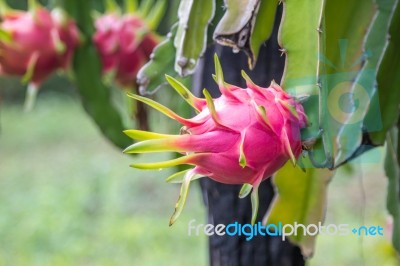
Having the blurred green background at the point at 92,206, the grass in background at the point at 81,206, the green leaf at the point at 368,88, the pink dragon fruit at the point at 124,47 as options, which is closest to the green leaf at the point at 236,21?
the green leaf at the point at 368,88

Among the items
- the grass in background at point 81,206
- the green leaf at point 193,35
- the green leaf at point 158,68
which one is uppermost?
the green leaf at point 193,35

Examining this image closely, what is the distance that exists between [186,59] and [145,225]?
86.0 inches

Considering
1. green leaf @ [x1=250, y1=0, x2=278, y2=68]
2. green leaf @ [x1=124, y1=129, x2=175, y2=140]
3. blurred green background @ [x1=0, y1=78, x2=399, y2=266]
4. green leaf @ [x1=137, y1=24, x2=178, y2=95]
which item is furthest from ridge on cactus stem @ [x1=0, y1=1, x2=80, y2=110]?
green leaf @ [x1=124, y1=129, x2=175, y2=140]

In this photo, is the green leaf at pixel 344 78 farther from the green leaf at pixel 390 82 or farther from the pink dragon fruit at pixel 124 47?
the pink dragon fruit at pixel 124 47

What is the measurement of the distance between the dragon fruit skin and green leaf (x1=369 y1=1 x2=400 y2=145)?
29.7 inches

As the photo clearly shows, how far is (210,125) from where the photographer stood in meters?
0.61

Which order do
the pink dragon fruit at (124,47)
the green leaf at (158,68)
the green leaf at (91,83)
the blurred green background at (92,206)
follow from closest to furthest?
the green leaf at (158,68) < the green leaf at (91,83) < the pink dragon fruit at (124,47) < the blurred green background at (92,206)

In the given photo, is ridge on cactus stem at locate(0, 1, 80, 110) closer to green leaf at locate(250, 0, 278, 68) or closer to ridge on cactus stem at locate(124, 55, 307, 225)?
green leaf at locate(250, 0, 278, 68)

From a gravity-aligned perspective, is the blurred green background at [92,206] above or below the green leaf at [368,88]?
below

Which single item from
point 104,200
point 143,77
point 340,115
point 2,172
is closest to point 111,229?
point 104,200

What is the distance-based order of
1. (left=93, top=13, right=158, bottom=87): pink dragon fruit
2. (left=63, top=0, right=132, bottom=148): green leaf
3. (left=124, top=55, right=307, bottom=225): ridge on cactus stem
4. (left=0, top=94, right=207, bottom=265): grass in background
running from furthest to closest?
(left=0, top=94, right=207, bottom=265): grass in background → (left=93, top=13, right=158, bottom=87): pink dragon fruit → (left=63, top=0, right=132, bottom=148): green leaf → (left=124, top=55, right=307, bottom=225): ridge on cactus stem

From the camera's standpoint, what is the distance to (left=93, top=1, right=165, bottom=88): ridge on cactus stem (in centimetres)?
141

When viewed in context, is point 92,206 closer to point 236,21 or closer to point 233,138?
point 236,21

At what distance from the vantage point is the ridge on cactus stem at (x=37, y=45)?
4.56ft
